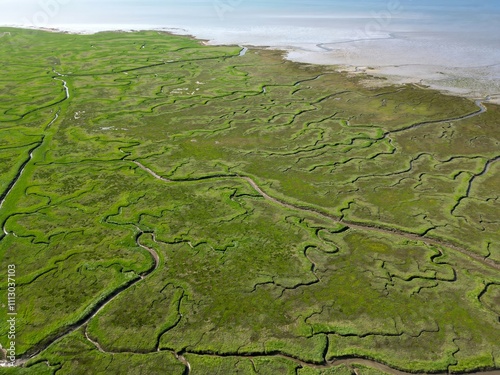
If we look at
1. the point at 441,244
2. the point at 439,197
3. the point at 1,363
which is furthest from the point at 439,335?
the point at 1,363

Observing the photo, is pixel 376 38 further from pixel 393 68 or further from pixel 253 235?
pixel 253 235

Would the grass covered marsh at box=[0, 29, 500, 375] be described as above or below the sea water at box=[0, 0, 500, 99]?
below

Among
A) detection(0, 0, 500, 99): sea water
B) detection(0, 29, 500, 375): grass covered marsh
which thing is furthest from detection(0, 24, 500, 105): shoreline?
detection(0, 29, 500, 375): grass covered marsh

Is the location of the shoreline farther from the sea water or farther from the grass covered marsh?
the grass covered marsh

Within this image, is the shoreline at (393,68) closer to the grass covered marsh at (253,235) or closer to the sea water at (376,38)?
the sea water at (376,38)

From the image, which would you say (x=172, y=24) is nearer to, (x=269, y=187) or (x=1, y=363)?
(x=269, y=187)

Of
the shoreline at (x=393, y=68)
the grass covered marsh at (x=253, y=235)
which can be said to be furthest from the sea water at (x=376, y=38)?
the grass covered marsh at (x=253, y=235)
